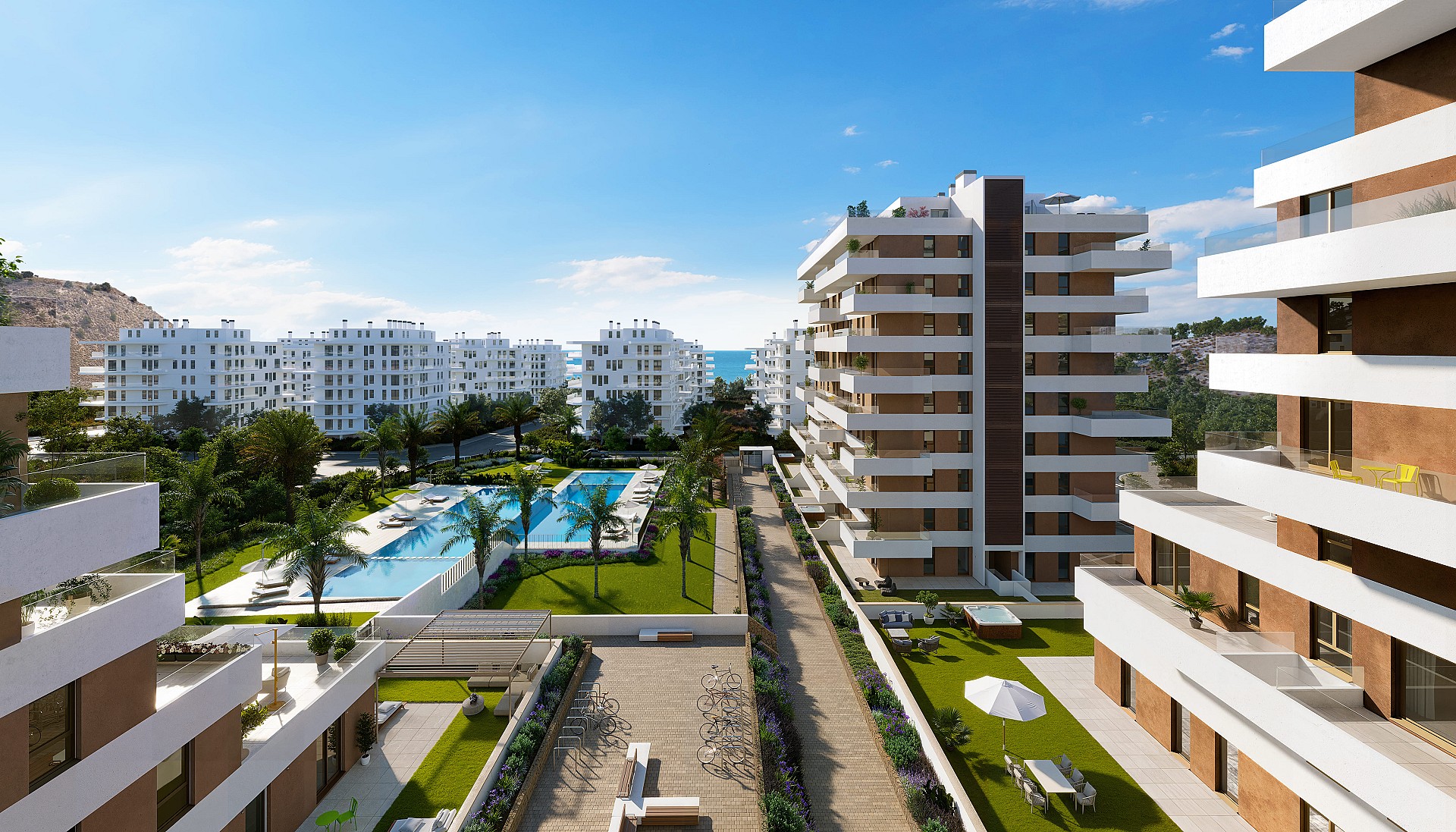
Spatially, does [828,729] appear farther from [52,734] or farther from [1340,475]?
[52,734]

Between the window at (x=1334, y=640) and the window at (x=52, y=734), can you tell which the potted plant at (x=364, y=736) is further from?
the window at (x=1334, y=640)

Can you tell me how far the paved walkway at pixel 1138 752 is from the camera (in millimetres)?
14359

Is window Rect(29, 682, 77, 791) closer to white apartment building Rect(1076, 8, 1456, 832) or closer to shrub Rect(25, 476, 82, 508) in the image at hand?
shrub Rect(25, 476, 82, 508)

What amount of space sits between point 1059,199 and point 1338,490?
73.3 feet

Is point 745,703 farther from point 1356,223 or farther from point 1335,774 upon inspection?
point 1356,223

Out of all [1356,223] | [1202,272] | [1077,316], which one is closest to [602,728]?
[1202,272]

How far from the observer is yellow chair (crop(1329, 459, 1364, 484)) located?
37.3 ft

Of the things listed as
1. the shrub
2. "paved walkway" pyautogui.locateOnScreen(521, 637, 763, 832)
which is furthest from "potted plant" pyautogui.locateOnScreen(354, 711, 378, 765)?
the shrub

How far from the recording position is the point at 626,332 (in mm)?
77812

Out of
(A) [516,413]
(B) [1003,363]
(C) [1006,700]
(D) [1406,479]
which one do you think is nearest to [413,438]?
(A) [516,413]

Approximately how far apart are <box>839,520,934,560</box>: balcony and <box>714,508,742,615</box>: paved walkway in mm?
5698

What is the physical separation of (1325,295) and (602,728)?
19.5 metres

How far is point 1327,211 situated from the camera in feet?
38.0

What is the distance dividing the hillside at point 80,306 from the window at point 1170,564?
127571 millimetres
